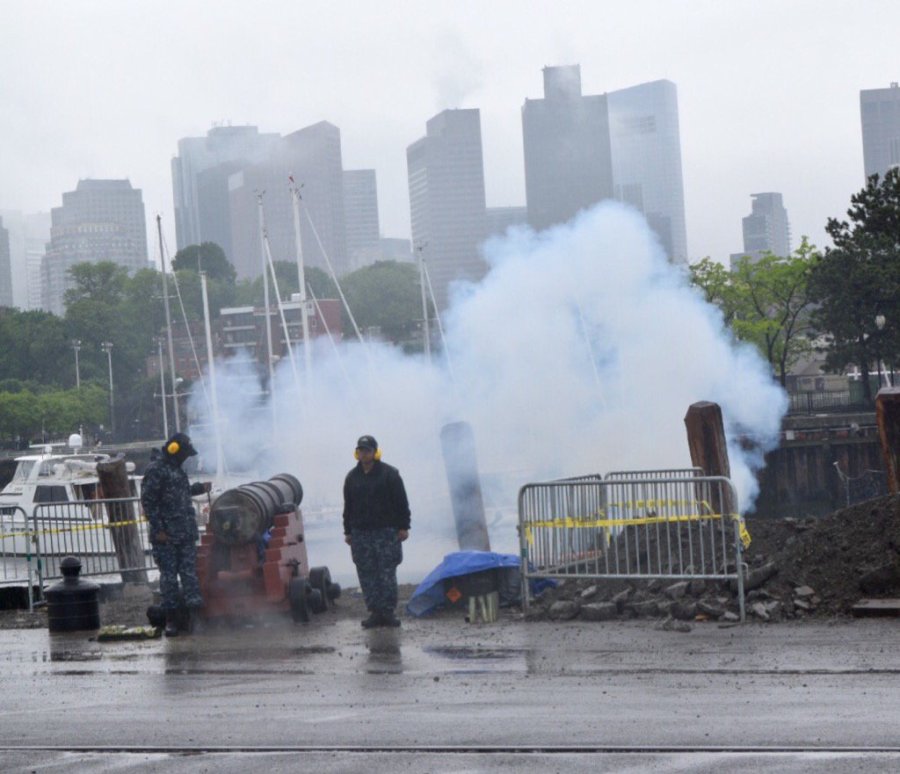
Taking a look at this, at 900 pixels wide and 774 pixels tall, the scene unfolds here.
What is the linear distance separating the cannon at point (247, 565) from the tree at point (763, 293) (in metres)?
60.2

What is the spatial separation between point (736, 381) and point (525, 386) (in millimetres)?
11616

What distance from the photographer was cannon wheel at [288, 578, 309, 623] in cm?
1428

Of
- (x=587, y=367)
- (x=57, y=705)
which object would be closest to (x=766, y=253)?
(x=587, y=367)

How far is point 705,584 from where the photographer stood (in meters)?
13.5

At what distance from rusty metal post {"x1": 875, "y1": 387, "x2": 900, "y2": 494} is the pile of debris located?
322cm

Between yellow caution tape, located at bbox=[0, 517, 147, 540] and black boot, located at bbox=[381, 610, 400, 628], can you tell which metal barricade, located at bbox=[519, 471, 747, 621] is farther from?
yellow caution tape, located at bbox=[0, 517, 147, 540]

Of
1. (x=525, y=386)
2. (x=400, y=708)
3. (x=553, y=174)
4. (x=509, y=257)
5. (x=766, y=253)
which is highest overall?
(x=553, y=174)

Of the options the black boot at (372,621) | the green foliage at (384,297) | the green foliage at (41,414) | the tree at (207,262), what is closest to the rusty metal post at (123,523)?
the black boot at (372,621)

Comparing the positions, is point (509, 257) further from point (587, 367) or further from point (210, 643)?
point (210, 643)

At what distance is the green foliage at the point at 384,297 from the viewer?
4218 inches

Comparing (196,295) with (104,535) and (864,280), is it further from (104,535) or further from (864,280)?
(104,535)

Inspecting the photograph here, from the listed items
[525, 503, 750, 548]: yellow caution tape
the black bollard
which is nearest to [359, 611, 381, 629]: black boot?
[525, 503, 750, 548]: yellow caution tape

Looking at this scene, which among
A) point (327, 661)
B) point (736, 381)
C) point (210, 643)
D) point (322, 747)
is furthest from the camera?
point (736, 381)

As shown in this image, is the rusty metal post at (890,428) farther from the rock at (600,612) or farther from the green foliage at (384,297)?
the green foliage at (384,297)
